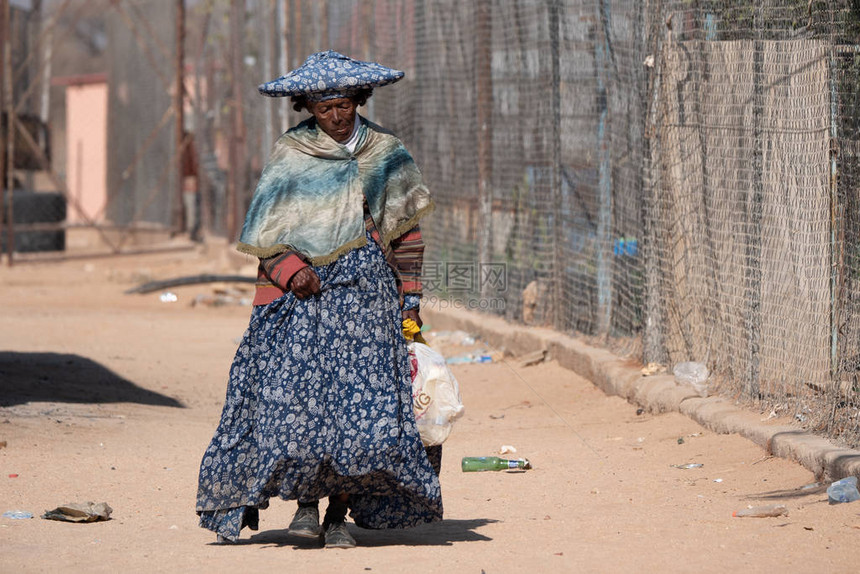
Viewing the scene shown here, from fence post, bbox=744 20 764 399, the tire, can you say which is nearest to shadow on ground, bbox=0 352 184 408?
fence post, bbox=744 20 764 399

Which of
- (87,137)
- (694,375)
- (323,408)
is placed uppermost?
(87,137)

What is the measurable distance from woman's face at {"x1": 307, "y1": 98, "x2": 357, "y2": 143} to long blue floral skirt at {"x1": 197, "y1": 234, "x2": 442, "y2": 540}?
393 millimetres

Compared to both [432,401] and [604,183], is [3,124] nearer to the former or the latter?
[604,183]

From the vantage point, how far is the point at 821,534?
4.20 meters

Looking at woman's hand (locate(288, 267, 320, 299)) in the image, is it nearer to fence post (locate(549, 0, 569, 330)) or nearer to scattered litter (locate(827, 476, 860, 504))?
scattered litter (locate(827, 476, 860, 504))

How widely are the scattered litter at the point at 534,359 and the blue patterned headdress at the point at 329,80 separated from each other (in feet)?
15.7

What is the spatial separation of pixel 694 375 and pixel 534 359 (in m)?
2.33

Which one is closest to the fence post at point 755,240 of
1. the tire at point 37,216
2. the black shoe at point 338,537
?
the black shoe at point 338,537

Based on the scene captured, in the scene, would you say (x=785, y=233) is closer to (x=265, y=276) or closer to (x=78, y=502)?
(x=265, y=276)

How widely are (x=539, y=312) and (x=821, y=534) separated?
5383 millimetres

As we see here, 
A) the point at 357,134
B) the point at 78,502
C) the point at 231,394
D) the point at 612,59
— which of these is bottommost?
the point at 78,502

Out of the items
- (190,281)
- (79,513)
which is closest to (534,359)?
(79,513)

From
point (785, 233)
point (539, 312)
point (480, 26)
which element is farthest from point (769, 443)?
point (480, 26)

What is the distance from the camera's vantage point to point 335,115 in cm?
425
